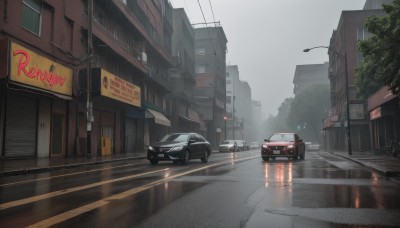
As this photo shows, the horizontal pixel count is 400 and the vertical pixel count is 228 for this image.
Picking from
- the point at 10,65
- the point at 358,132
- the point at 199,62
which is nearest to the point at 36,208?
the point at 10,65

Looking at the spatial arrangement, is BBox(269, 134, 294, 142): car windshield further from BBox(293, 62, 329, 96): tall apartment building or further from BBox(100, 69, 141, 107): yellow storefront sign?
BBox(293, 62, 329, 96): tall apartment building

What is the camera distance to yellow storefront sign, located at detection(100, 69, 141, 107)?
24.7 m

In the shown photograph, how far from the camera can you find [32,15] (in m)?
20.1

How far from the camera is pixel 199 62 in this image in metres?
75.9

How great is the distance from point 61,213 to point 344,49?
4890cm

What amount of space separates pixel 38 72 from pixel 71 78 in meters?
3.92

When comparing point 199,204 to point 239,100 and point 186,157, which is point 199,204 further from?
point 239,100

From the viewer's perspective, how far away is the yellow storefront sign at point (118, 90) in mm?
24748

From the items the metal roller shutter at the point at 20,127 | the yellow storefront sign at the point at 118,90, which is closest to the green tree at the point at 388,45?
the yellow storefront sign at the point at 118,90

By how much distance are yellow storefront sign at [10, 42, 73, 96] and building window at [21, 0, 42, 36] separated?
5.78 feet

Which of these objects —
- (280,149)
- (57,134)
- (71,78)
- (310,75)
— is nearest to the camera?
(280,149)

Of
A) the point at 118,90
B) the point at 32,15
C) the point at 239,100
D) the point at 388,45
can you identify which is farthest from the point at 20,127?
the point at 239,100

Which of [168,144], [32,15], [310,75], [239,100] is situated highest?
[310,75]

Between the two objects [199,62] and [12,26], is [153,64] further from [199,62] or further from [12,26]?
[199,62]
